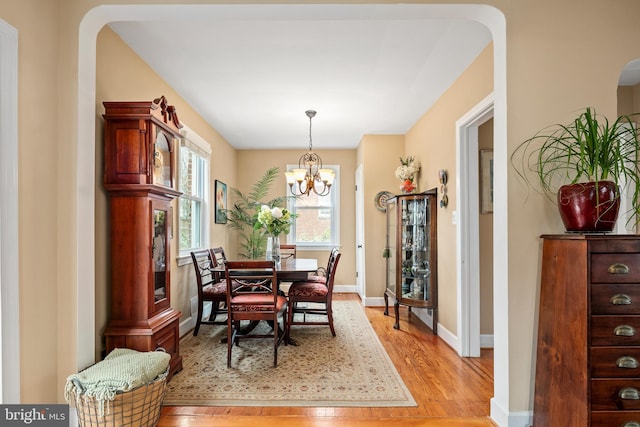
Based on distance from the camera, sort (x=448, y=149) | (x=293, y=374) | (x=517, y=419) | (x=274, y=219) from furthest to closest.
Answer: (x=274, y=219), (x=448, y=149), (x=293, y=374), (x=517, y=419)

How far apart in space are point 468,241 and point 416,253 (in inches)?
36.3

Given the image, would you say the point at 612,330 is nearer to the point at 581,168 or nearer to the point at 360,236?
the point at 581,168

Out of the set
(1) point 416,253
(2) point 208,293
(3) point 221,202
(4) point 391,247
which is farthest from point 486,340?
(3) point 221,202

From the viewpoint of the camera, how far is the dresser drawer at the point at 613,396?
1.62 metres

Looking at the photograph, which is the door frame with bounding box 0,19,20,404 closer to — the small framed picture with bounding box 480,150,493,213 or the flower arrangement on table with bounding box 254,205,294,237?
the flower arrangement on table with bounding box 254,205,294,237

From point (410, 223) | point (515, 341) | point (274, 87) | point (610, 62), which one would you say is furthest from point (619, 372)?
point (274, 87)

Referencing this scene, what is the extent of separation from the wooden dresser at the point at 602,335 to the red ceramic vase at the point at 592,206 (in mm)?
108

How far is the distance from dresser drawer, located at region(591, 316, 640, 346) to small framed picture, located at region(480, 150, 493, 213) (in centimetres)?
199

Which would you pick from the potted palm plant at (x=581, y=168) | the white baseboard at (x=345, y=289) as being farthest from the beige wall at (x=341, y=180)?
the potted palm plant at (x=581, y=168)

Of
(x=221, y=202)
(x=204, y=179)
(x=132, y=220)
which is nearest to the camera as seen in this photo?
(x=132, y=220)

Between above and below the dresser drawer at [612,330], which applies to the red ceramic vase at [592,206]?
above

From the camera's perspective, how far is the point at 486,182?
3576mm

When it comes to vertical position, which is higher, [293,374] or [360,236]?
[360,236]

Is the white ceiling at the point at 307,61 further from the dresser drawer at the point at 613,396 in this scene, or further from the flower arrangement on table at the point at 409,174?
the dresser drawer at the point at 613,396
